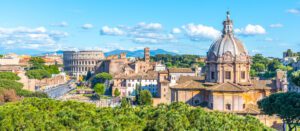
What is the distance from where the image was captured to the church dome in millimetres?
53250

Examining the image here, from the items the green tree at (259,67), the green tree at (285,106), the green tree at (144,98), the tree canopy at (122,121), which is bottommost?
the green tree at (144,98)

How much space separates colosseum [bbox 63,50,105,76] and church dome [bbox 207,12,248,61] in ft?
402

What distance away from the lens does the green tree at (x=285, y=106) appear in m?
42.3

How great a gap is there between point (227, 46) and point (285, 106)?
1338 centimetres

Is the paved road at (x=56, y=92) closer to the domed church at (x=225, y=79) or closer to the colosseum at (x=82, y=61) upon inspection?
the domed church at (x=225, y=79)

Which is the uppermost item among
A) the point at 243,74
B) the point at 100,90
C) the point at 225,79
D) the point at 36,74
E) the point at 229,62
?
the point at 229,62

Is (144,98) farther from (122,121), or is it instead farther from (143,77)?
(122,121)

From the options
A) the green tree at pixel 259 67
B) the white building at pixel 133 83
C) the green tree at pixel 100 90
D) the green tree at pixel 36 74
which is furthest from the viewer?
the green tree at pixel 259 67

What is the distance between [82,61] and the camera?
179 m

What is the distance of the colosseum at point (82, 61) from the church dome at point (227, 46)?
123 meters

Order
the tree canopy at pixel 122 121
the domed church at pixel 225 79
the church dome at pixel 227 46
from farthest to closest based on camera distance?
the church dome at pixel 227 46 → the domed church at pixel 225 79 → the tree canopy at pixel 122 121

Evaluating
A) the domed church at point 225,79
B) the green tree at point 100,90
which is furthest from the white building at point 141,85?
the domed church at point 225,79

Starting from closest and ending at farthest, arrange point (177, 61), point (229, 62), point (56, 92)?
point (229, 62), point (56, 92), point (177, 61)

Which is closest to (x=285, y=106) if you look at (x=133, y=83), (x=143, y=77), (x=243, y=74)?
(x=243, y=74)
